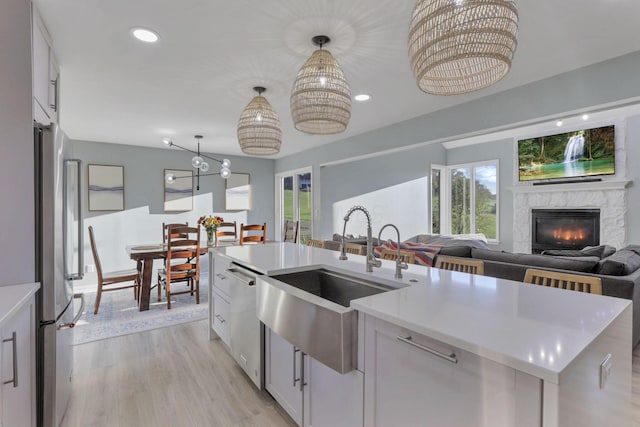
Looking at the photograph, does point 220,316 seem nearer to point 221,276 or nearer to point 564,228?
point 221,276

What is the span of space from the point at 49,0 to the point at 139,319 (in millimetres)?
3110

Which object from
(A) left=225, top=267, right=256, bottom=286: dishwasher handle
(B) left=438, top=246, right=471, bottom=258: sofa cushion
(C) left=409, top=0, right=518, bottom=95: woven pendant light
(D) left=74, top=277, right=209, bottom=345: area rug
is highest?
(C) left=409, top=0, right=518, bottom=95: woven pendant light

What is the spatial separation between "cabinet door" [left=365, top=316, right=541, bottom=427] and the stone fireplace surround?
630 centimetres

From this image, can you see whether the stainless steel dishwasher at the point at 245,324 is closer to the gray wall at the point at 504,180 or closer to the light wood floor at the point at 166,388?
the light wood floor at the point at 166,388

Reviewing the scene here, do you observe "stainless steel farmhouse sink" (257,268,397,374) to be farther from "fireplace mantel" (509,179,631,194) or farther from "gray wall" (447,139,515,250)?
"gray wall" (447,139,515,250)

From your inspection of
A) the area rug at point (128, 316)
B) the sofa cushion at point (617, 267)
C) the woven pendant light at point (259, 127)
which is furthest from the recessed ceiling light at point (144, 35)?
the sofa cushion at point (617, 267)

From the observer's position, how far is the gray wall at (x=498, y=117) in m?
2.54

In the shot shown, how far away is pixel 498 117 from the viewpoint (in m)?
3.23

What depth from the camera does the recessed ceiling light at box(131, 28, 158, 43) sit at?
2084mm

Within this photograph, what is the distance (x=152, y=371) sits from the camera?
8.21 ft

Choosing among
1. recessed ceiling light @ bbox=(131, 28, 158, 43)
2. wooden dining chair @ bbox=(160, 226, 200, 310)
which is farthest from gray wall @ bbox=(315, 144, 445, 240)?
recessed ceiling light @ bbox=(131, 28, 158, 43)

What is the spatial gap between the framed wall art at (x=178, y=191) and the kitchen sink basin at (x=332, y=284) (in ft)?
15.2

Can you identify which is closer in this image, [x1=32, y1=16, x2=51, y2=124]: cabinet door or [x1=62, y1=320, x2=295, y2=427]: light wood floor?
[x1=32, y1=16, x2=51, y2=124]: cabinet door

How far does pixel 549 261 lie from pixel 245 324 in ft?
8.71
